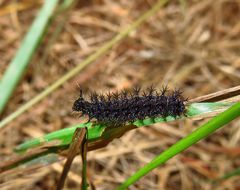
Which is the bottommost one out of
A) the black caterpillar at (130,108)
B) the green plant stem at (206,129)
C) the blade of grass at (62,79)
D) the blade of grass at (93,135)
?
the green plant stem at (206,129)

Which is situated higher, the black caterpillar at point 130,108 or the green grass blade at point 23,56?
the green grass blade at point 23,56

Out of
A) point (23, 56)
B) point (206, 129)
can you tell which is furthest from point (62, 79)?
point (206, 129)

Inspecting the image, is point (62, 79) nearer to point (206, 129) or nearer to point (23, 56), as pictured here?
point (23, 56)

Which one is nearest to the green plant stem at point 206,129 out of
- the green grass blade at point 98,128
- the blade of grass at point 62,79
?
the green grass blade at point 98,128

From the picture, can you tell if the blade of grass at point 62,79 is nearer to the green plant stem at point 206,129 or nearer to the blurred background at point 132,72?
the blurred background at point 132,72

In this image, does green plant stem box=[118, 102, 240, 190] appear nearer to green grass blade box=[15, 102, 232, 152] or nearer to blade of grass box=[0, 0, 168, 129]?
green grass blade box=[15, 102, 232, 152]

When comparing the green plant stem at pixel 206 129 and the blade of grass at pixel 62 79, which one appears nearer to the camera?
the green plant stem at pixel 206 129

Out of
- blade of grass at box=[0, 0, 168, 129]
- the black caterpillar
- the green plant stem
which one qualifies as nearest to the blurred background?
blade of grass at box=[0, 0, 168, 129]
